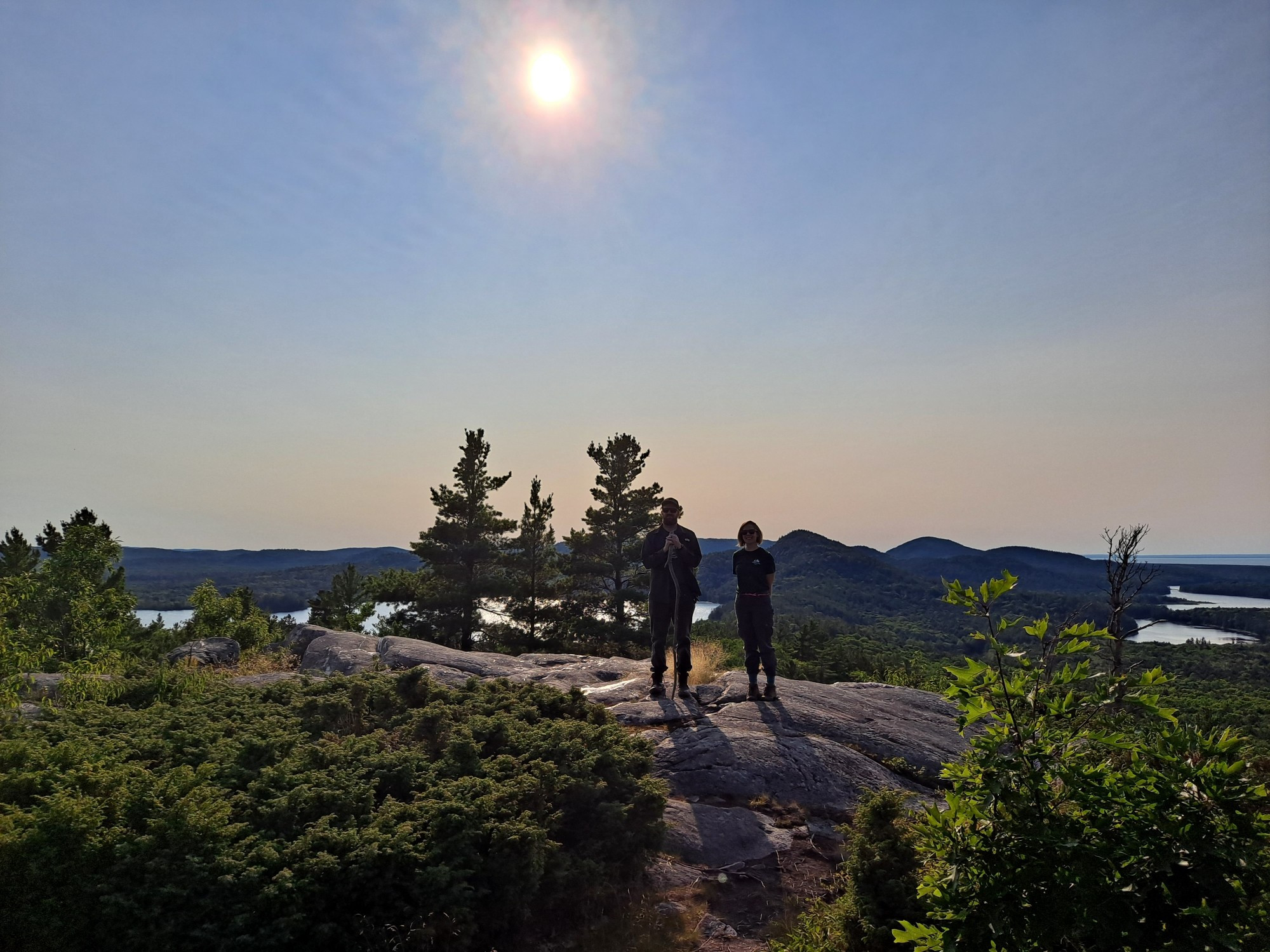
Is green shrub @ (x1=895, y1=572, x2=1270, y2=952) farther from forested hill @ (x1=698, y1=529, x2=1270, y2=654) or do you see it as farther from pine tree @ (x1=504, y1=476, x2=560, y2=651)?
forested hill @ (x1=698, y1=529, x2=1270, y2=654)

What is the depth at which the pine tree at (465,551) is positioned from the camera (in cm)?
2397


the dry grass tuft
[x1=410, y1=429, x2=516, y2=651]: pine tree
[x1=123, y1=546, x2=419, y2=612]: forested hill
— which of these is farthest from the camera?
[x1=123, y1=546, x2=419, y2=612]: forested hill

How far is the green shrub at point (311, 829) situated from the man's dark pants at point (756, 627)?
3.16m

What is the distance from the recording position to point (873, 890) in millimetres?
3855

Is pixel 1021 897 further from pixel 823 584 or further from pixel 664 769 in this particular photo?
pixel 823 584

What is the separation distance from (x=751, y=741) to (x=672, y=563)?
2408 millimetres

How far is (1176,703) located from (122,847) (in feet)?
16.6

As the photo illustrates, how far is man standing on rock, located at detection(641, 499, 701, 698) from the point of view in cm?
855

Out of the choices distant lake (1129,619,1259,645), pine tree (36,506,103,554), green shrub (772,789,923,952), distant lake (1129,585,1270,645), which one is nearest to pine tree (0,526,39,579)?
pine tree (36,506,103,554)

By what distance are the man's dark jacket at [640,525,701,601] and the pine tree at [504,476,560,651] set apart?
52.9 feet

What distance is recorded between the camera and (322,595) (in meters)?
36.4

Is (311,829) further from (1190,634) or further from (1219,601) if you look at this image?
(1219,601)

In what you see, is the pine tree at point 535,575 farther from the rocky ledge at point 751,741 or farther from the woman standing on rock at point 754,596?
the woman standing on rock at point 754,596

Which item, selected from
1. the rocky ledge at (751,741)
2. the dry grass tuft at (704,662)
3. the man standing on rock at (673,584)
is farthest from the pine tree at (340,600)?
the man standing on rock at (673,584)
